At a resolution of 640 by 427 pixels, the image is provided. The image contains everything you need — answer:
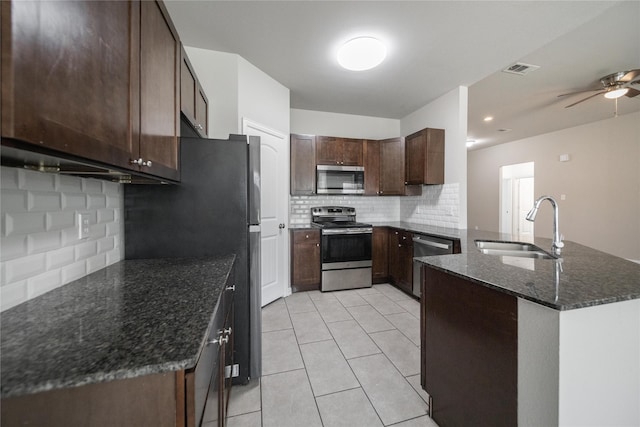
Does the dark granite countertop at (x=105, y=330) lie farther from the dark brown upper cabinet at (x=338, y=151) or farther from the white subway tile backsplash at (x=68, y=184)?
the dark brown upper cabinet at (x=338, y=151)

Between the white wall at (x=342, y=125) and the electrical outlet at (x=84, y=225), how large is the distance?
326 centimetres

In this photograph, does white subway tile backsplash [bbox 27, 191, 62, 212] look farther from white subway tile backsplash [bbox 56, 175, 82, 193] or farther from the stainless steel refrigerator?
the stainless steel refrigerator

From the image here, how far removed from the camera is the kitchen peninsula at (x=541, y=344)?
846 mm

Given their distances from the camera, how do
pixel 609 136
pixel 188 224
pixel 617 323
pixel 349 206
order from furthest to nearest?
pixel 609 136, pixel 349 206, pixel 188 224, pixel 617 323

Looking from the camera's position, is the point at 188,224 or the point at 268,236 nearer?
the point at 188,224

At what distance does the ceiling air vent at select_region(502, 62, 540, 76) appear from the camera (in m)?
2.81

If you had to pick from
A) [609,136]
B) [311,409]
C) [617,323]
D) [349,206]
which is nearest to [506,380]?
[617,323]

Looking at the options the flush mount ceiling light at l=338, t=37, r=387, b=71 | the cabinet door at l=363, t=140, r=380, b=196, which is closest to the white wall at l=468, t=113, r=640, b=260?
the cabinet door at l=363, t=140, r=380, b=196

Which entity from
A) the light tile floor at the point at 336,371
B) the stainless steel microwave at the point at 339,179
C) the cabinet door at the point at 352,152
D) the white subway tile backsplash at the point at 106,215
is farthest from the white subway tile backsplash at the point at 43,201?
the cabinet door at the point at 352,152

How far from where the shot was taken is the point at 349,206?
4.21 metres

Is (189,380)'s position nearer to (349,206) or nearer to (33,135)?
(33,135)

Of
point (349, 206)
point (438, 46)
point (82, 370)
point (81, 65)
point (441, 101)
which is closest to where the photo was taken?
point (82, 370)

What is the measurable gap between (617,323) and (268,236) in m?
2.75

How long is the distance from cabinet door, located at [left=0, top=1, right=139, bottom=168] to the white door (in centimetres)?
A: 202
